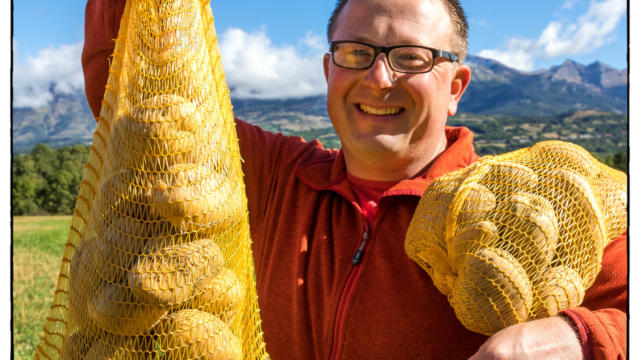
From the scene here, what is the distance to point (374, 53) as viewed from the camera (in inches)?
92.3

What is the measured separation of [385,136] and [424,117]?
224mm

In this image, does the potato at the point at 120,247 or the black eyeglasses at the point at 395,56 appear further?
the black eyeglasses at the point at 395,56

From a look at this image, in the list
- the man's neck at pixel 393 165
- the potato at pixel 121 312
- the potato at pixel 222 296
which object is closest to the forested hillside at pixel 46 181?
the man's neck at pixel 393 165

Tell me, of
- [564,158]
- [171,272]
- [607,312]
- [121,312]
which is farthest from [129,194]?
[607,312]

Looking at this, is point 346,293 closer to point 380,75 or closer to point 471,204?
point 471,204

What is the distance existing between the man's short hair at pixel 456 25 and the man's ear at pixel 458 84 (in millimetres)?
56

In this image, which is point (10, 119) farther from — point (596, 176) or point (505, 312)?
point (596, 176)

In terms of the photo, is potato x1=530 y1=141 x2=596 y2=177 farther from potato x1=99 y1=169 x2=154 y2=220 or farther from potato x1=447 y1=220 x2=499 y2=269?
potato x1=99 y1=169 x2=154 y2=220

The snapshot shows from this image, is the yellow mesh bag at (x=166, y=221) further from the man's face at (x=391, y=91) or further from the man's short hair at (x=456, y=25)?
the man's short hair at (x=456, y=25)

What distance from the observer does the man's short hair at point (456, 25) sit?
8.18 feet

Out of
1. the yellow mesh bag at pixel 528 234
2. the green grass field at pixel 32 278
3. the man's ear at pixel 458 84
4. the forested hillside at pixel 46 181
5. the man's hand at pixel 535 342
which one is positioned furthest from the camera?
the forested hillside at pixel 46 181

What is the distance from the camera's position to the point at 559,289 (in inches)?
60.4

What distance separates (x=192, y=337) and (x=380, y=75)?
1.46 m

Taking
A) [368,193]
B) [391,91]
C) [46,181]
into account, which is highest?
[391,91]
